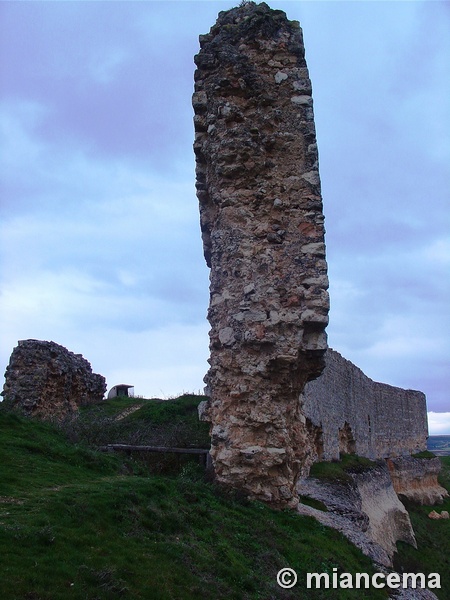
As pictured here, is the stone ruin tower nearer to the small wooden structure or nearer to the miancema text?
the miancema text

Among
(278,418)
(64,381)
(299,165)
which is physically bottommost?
(278,418)

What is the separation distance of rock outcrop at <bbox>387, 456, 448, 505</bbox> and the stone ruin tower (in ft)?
61.5

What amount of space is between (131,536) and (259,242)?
14.3 feet

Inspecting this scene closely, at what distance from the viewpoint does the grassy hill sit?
387 cm

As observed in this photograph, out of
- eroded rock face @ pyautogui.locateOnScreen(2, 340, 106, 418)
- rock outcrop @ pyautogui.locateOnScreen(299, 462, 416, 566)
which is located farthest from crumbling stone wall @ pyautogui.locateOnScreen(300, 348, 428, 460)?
eroded rock face @ pyautogui.locateOnScreen(2, 340, 106, 418)

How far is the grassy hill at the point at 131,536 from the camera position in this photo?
12.7ft

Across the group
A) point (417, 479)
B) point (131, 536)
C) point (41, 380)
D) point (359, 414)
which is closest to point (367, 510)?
point (359, 414)

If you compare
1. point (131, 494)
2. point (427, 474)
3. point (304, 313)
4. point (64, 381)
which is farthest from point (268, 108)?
point (427, 474)

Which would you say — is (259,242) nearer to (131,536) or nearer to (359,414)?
(131,536)

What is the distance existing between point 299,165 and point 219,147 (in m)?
1.17

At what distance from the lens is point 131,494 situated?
552 cm

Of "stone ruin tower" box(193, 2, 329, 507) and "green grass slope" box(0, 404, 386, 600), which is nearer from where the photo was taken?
"green grass slope" box(0, 404, 386, 600)

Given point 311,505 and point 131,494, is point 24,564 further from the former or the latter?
point 311,505

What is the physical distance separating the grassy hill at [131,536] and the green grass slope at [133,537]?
10 mm
